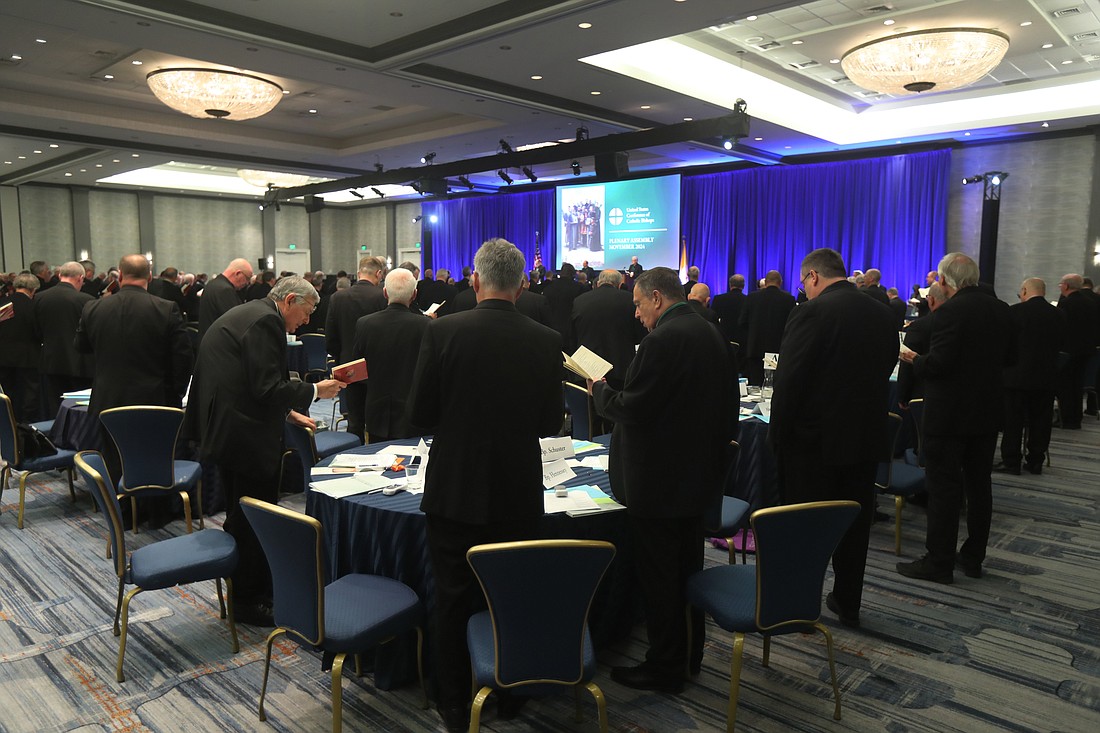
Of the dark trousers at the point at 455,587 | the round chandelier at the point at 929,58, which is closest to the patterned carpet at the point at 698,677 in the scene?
the dark trousers at the point at 455,587

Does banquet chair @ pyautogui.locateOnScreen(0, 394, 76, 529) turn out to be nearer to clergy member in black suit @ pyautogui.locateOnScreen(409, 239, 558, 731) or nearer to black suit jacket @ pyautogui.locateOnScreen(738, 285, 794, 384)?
clergy member in black suit @ pyautogui.locateOnScreen(409, 239, 558, 731)

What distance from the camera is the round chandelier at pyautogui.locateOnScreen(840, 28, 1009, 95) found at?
7660 millimetres

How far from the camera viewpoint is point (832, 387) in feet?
11.0

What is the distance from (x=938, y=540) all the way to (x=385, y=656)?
10.1 feet

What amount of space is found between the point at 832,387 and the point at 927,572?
1.64 metres

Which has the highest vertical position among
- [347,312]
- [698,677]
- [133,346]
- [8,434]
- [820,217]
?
[820,217]

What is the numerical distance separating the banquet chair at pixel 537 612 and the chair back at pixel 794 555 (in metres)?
0.65

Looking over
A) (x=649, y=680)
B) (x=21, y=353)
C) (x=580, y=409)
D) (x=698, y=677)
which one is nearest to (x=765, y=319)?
(x=580, y=409)

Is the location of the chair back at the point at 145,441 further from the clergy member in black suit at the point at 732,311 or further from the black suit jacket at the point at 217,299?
the clergy member in black suit at the point at 732,311

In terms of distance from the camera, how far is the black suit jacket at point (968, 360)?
393 centimetres

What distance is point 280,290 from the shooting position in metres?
3.52

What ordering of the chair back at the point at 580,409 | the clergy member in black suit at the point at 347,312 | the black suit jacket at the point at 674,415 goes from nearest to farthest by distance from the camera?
the black suit jacket at the point at 674,415 → the chair back at the point at 580,409 → the clergy member in black suit at the point at 347,312

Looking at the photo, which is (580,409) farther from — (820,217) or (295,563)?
(820,217)

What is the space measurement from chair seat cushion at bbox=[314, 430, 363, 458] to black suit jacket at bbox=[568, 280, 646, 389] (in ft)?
7.52
